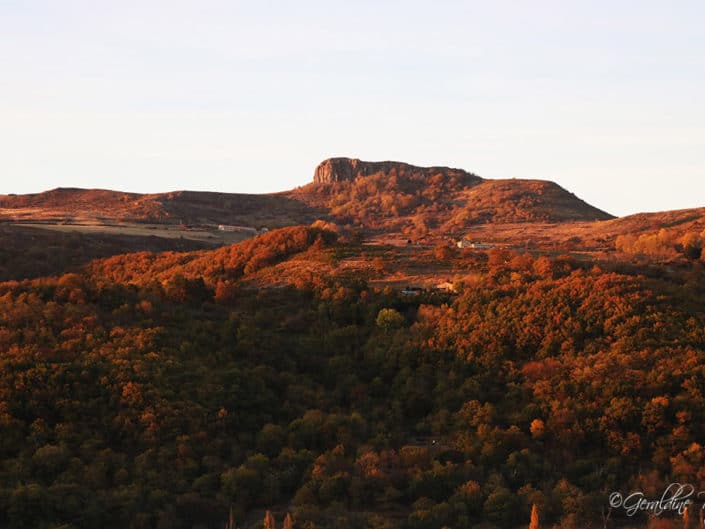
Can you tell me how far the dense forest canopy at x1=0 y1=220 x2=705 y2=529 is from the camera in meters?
17.7

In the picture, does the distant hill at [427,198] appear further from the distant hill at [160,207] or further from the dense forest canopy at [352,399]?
the dense forest canopy at [352,399]

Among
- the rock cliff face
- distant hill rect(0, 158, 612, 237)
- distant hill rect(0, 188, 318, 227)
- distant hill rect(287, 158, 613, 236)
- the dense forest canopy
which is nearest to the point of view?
the dense forest canopy

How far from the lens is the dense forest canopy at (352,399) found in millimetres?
17719

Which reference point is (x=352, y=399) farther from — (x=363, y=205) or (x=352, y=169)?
(x=352, y=169)

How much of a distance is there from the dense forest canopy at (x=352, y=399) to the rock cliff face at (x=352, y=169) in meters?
101

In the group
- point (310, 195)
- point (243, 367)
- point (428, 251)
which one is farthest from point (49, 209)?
point (243, 367)

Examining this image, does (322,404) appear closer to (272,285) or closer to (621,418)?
(621,418)

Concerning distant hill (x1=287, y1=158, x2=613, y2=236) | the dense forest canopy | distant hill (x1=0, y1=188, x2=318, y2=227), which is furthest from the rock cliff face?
the dense forest canopy

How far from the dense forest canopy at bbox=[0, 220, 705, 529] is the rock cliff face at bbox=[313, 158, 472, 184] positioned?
10087 centimetres

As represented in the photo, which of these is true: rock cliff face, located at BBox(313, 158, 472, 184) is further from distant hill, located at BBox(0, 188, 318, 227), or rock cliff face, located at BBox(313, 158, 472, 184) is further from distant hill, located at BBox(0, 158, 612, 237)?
distant hill, located at BBox(0, 188, 318, 227)

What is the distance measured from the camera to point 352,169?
140 meters

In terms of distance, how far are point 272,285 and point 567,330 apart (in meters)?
14.9

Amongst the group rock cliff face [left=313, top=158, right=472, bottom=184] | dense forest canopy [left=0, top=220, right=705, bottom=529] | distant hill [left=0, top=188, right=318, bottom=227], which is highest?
rock cliff face [left=313, top=158, right=472, bottom=184]

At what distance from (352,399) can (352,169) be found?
385 feet
